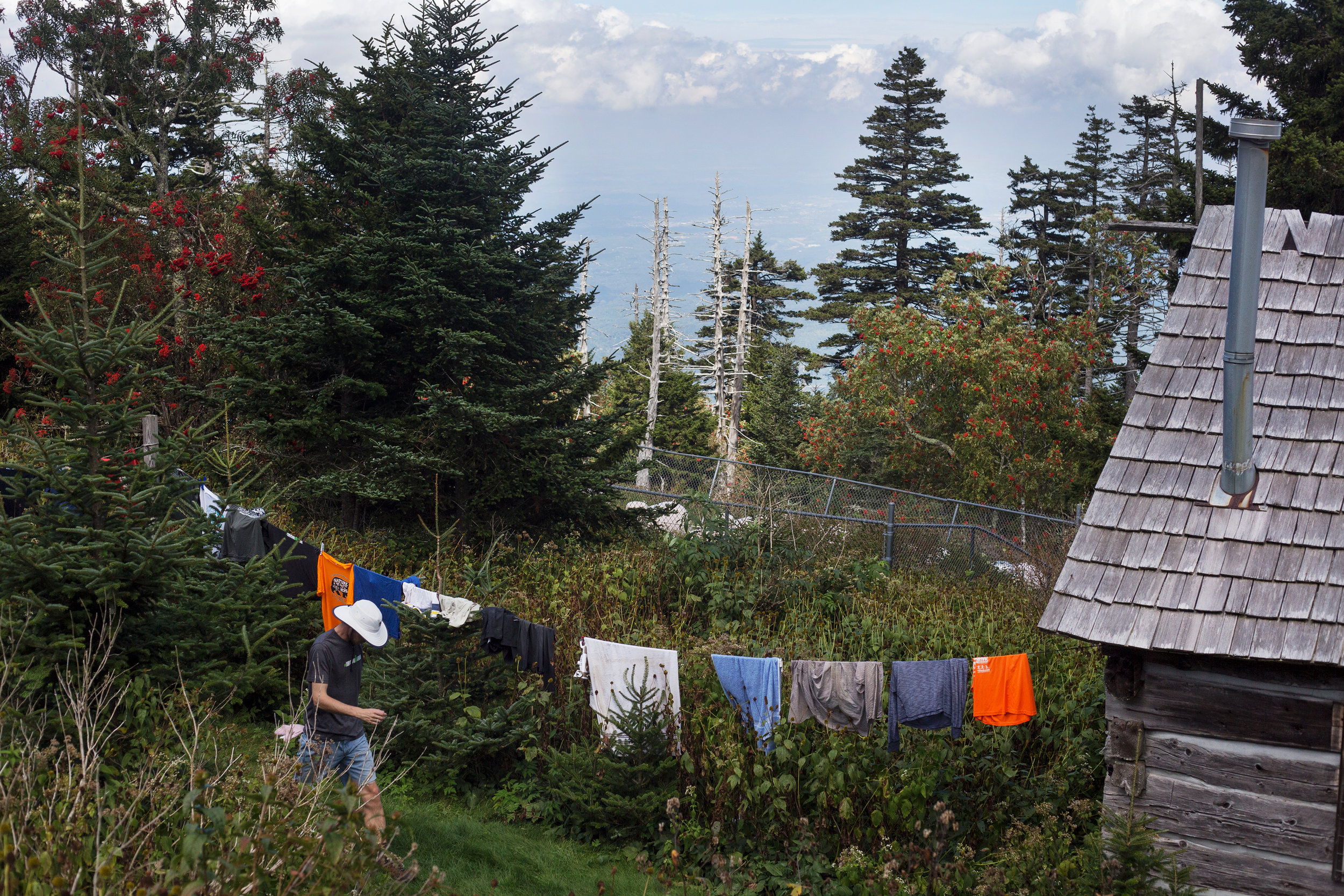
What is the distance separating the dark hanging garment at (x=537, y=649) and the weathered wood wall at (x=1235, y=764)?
4.50 meters

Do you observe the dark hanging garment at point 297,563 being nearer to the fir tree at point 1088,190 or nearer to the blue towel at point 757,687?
the blue towel at point 757,687

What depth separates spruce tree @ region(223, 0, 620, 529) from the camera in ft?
38.1

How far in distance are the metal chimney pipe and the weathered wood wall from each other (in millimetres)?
1055

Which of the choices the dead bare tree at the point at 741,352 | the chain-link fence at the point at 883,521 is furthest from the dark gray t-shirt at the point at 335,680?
the dead bare tree at the point at 741,352

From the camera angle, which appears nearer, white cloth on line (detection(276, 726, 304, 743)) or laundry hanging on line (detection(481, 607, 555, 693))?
white cloth on line (detection(276, 726, 304, 743))

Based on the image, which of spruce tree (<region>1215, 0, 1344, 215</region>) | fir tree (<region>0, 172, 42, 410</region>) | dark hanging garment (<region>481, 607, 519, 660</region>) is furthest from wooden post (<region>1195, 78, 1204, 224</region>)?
fir tree (<region>0, 172, 42, 410</region>)

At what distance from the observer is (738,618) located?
33.1 ft

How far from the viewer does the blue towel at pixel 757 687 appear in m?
7.04

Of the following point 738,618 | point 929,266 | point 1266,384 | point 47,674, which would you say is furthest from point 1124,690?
point 929,266

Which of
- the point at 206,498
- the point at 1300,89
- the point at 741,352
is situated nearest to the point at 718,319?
the point at 741,352

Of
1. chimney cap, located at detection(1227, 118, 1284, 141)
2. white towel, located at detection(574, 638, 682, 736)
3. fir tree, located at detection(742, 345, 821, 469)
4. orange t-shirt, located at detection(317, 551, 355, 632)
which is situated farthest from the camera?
fir tree, located at detection(742, 345, 821, 469)

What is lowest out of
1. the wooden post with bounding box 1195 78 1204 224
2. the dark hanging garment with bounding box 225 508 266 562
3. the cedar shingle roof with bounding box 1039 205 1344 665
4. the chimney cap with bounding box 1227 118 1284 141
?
the dark hanging garment with bounding box 225 508 266 562

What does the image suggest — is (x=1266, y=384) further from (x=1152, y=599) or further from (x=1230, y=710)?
(x=1230, y=710)

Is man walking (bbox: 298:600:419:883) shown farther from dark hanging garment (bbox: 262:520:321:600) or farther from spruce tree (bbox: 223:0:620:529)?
spruce tree (bbox: 223:0:620:529)
